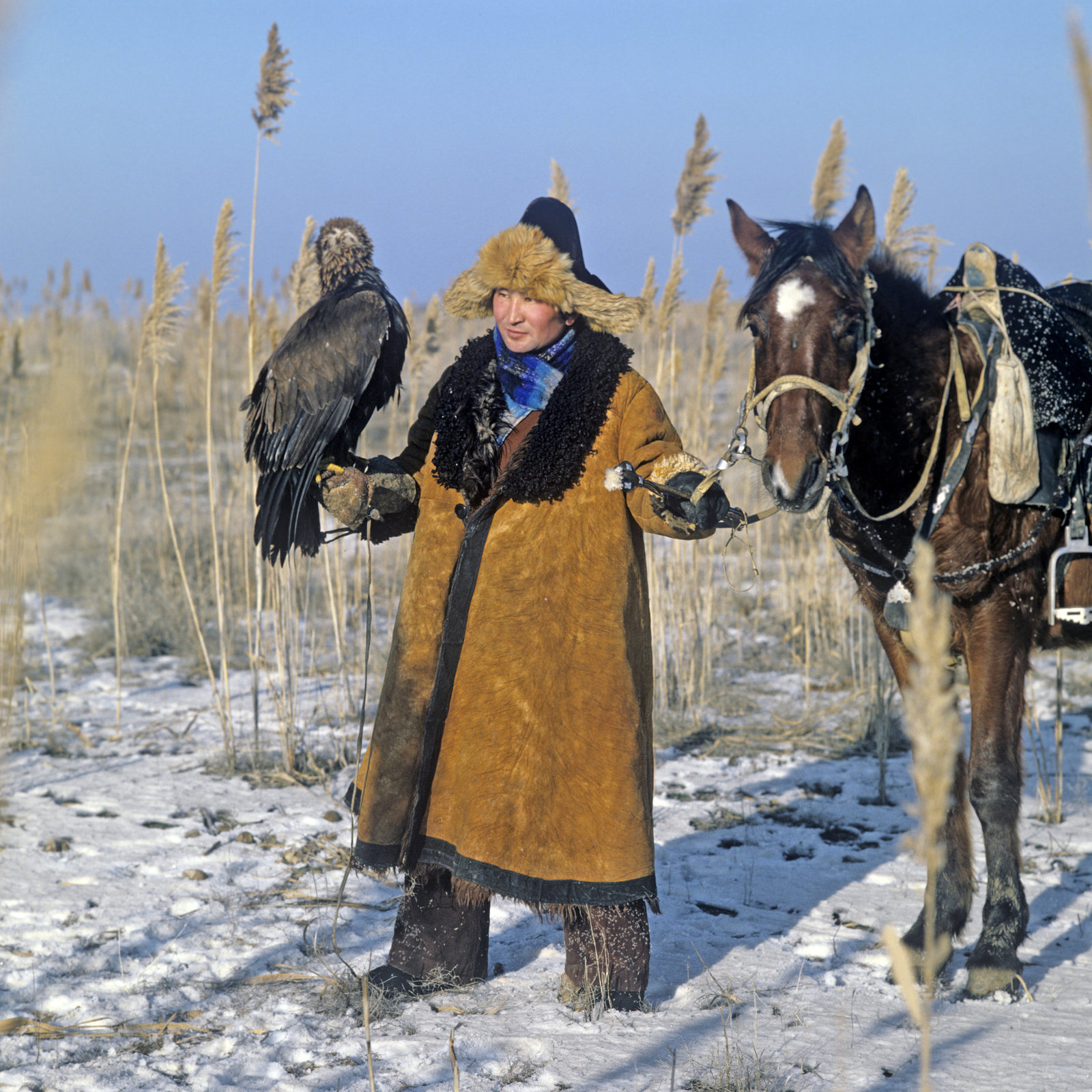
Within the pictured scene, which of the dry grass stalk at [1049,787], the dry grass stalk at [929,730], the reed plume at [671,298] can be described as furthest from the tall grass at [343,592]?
the dry grass stalk at [929,730]

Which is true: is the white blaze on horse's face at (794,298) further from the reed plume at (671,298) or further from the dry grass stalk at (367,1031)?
the reed plume at (671,298)

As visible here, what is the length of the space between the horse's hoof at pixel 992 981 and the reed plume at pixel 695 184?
14.3ft

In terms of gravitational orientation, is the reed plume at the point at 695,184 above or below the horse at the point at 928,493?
above

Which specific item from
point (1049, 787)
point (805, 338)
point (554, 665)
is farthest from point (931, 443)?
point (1049, 787)

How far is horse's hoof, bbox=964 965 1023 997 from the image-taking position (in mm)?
2639

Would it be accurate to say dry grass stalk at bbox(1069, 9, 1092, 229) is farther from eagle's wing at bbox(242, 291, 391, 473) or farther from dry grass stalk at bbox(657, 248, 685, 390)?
dry grass stalk at bbox(657, 248, 685, 390)

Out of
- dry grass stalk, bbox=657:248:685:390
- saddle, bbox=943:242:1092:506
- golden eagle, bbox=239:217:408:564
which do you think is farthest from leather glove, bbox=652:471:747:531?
dry grass stalk, bbox=657:248:685:390

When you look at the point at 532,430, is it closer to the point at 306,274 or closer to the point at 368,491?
the point at 368,491

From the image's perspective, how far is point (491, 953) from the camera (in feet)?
9.75

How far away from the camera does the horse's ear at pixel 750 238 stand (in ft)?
9.16

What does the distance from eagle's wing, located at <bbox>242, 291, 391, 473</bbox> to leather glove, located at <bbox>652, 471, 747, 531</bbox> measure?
1163 mm

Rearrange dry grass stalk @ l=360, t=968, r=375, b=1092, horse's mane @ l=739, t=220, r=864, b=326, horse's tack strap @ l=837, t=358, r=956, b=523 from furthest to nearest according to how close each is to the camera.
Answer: horse's tack strap @ l=837, t=358, r=956, b=523, horse's mane @ l=739, t=220, r=864, b=326, dry grass stalk @ l=360, t=968, r=375, b=1092

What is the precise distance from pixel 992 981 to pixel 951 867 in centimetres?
37

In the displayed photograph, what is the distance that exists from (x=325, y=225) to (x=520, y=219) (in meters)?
1.02
